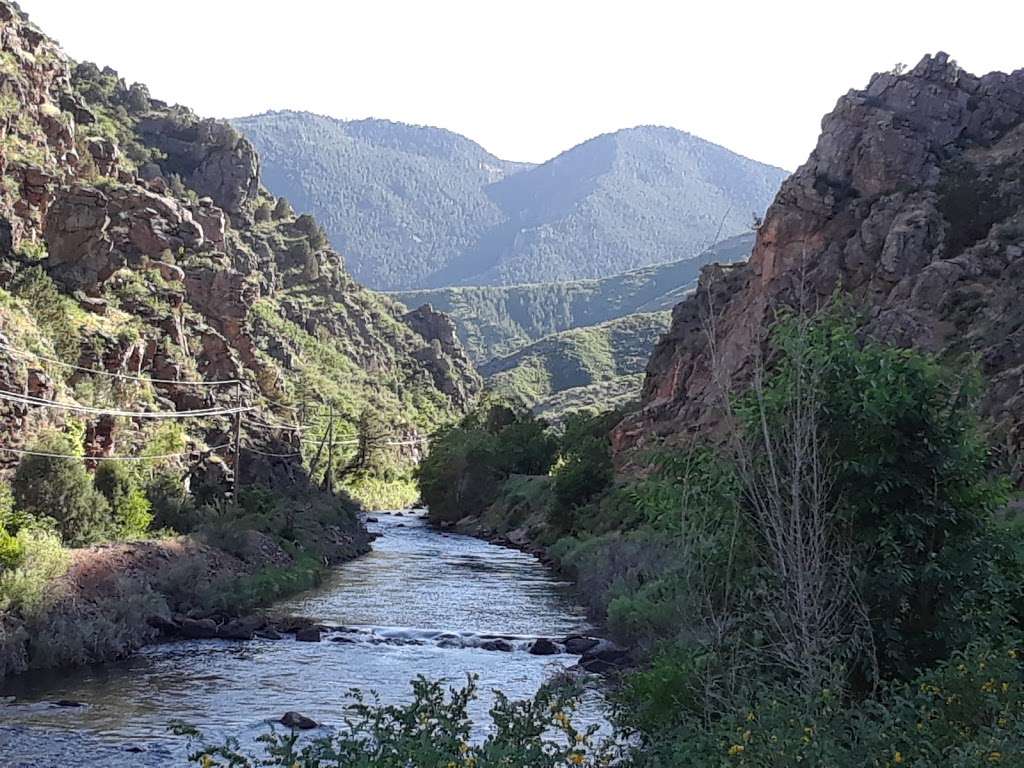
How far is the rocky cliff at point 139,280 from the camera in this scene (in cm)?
4419

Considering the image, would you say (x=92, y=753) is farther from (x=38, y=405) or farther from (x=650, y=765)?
(x=38, y=405)

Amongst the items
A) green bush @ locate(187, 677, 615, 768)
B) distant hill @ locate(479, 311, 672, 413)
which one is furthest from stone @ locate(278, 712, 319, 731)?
distant hill @ locate(479, 311, 672, 413)

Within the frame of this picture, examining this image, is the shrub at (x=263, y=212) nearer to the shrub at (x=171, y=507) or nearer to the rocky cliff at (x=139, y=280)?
the rocky cliff at (x=139, y=280)

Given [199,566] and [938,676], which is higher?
[938,676]

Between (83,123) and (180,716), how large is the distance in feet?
226

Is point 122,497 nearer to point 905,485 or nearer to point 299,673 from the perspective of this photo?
point 299,673

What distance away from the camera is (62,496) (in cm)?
2855

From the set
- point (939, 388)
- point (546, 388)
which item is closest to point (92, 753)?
point (939, 388)

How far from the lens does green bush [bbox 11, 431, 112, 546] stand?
93.1 feet

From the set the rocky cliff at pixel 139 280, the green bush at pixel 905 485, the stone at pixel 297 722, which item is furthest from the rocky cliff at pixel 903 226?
the green bush at pixel 905 485

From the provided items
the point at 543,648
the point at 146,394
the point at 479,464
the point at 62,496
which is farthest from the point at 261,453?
the point at 543,648

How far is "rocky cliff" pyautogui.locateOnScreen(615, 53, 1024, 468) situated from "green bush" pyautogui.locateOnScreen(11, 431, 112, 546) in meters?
19.7

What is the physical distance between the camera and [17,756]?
44.1ft

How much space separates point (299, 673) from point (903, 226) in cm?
3232
